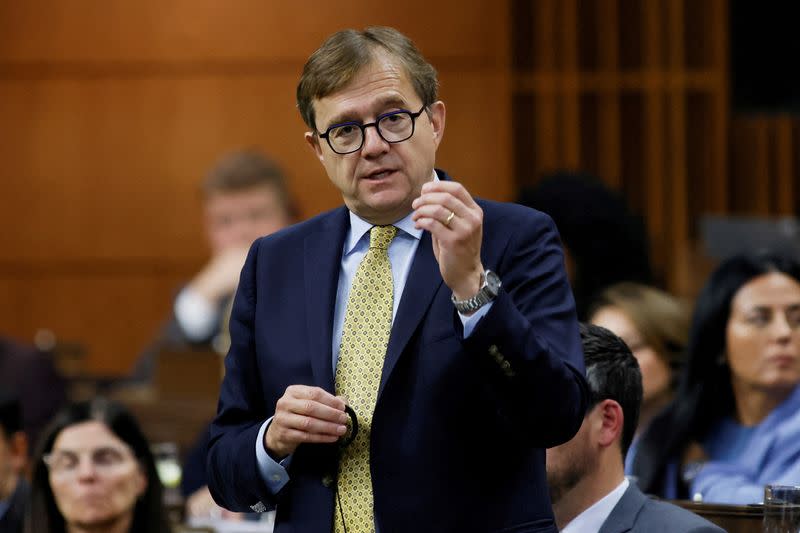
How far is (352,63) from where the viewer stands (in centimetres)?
180

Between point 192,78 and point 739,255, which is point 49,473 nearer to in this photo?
point 739,255

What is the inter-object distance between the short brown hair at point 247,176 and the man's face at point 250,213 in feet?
0.06

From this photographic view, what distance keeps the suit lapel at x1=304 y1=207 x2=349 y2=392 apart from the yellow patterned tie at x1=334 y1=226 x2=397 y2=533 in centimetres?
3

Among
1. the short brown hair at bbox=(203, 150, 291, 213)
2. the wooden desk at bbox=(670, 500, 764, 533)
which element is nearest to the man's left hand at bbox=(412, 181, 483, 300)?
the wooden desk at bbox=(670, 500, 764, 533)

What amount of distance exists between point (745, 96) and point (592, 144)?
98 centimetres

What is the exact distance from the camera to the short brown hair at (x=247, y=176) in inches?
215

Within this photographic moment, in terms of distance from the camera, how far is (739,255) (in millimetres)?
3750

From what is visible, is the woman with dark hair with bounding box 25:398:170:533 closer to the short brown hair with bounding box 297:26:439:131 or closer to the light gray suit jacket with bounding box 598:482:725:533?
the light gray suit jacket with bounding box 598:482:725:533

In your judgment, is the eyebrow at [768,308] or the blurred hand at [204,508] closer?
the eyebrow at [768,308]

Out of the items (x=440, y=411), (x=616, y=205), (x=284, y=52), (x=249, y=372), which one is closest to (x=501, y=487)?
(x=440, y=411)

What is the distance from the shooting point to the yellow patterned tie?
1789 millimetres

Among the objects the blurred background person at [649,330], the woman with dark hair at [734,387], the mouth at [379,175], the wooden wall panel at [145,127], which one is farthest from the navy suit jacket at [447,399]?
the wooden wall panel at [145,127]

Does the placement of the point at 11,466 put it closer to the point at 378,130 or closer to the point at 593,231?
the point at 593,231

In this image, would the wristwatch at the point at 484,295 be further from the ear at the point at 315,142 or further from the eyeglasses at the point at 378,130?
the ear at the point at 315,142
